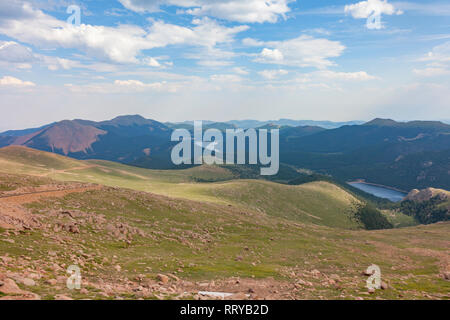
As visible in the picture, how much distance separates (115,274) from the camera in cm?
2830

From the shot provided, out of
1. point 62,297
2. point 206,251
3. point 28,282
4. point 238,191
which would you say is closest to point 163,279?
point 62,297

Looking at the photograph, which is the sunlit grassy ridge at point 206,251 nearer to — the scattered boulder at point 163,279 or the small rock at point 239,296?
the scattered boulder at point 163,279

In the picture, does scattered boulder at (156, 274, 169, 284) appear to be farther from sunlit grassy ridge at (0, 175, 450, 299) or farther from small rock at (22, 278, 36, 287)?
small rock at (22, 278, 36, 287)

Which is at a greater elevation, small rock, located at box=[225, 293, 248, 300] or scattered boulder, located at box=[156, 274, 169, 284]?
small rock, located at box=[225, 293, 248, 300]

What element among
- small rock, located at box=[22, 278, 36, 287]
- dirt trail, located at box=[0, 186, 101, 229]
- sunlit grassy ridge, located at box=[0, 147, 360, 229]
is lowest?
sunlit grassy ridge, located at box=[0, 147, 360, 229]

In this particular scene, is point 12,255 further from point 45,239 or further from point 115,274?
point 115,274

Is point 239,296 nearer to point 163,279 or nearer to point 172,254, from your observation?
point 163,279

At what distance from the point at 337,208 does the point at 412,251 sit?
110 metres

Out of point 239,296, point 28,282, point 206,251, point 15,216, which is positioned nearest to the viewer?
point 28,282

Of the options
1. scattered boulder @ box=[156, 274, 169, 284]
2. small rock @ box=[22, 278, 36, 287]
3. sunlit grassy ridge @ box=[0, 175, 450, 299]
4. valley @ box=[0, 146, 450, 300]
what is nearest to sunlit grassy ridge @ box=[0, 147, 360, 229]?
sunlit grassy ridge @ box=[0, 175, 450, 299]

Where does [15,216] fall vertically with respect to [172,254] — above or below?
above

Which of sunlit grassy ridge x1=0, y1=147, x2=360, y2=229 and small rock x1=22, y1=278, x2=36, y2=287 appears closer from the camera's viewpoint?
small rock x1=22, y1=278, x2=36, y2=287
